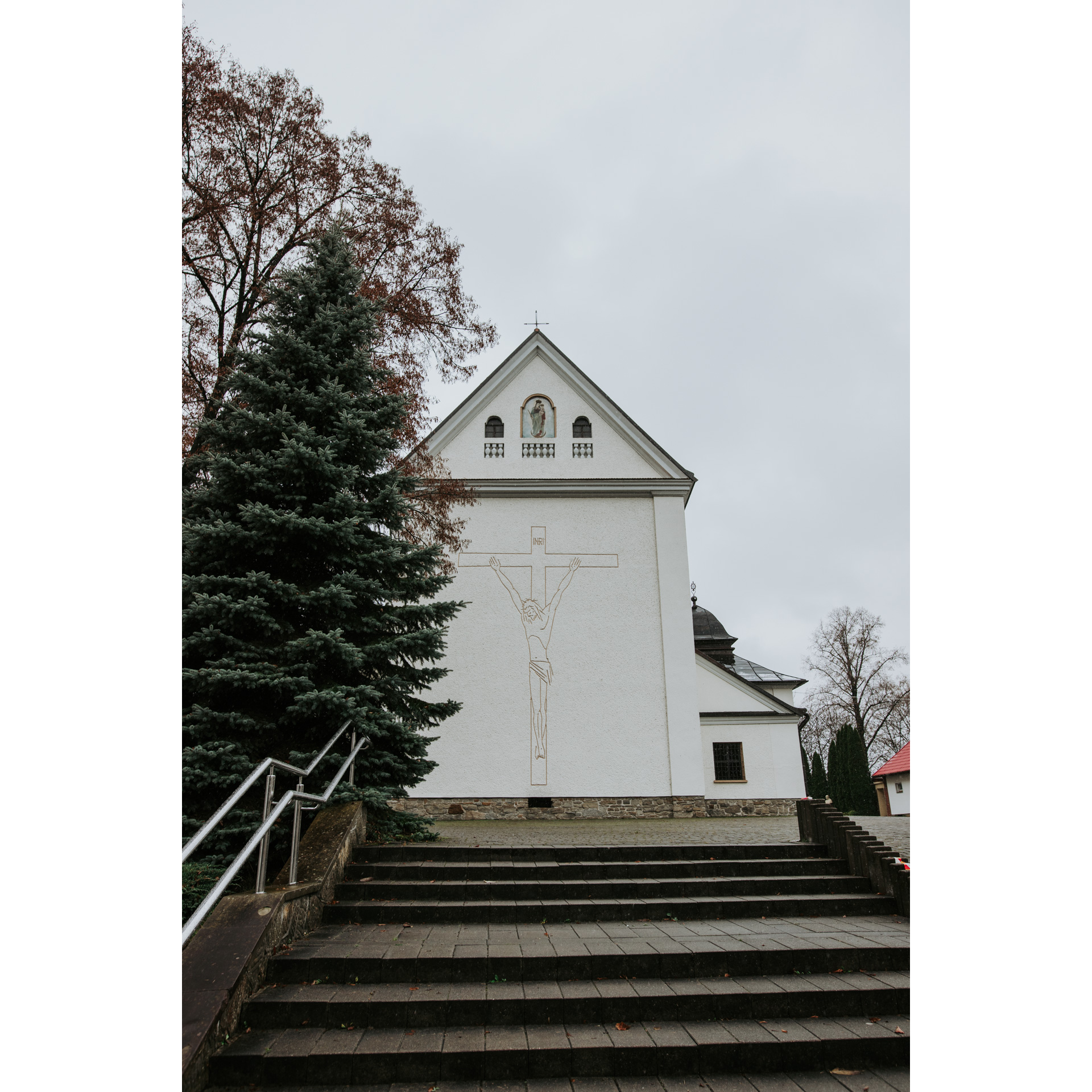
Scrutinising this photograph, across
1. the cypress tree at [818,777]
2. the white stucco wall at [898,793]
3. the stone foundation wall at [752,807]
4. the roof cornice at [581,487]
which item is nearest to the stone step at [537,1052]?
the stone foundation wall at [752,807]

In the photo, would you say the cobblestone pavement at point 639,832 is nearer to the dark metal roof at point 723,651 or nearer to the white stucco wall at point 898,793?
the dark metal roof at point 723,651

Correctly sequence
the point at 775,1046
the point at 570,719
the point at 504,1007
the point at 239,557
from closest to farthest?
the point at 775,1046, the point at 504,1007, the point at 239,557, the point at 570,719

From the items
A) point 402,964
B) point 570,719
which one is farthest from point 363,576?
point 570,719

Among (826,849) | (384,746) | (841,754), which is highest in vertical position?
(384,746)

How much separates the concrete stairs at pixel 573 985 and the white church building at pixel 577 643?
25.8ft

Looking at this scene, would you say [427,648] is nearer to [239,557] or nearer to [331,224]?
[239,557]

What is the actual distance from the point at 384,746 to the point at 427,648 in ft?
3.65

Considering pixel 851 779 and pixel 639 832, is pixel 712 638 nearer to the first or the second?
pixel 851 779

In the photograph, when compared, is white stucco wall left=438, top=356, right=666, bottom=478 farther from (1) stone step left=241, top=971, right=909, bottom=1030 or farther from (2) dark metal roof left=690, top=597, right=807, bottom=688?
(1) stone step left=241, top=971, right=909, bottom=1030

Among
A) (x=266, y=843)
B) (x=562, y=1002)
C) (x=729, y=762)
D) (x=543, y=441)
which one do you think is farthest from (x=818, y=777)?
(x=266, y=843)

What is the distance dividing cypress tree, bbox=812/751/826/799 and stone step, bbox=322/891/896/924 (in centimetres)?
2210

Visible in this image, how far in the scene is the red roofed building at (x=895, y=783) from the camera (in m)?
28.4

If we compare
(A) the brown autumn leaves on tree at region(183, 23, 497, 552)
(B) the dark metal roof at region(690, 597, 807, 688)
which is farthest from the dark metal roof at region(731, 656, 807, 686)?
(A) the brown autumn leaves on tree at region(183, 23, 497, 552)

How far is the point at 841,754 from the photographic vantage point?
2583cm
